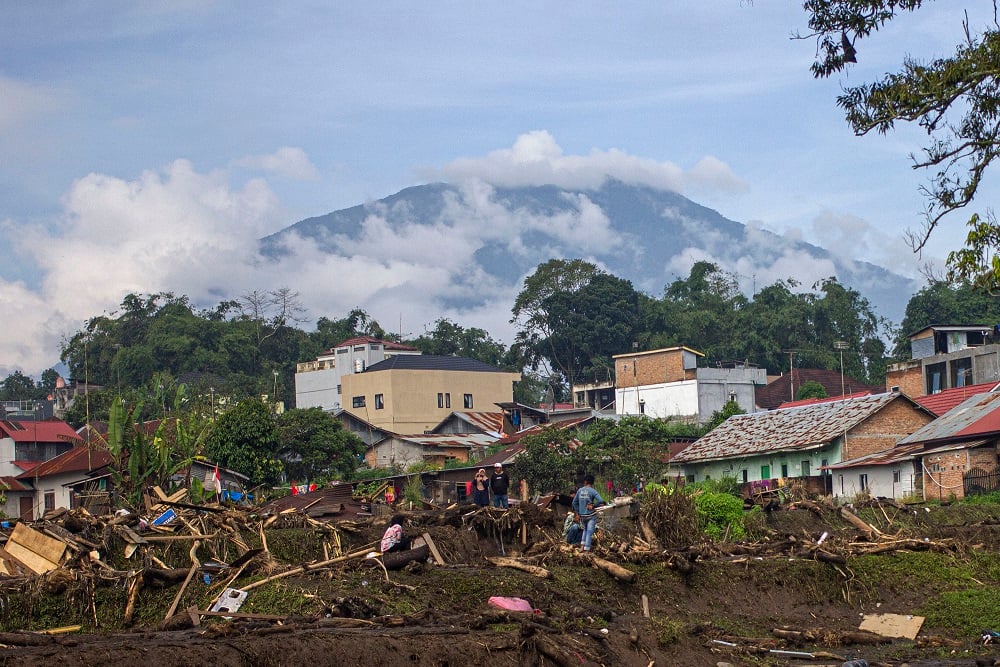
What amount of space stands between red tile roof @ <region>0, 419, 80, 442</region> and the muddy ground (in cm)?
3413

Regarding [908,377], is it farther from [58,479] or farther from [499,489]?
[58,479]

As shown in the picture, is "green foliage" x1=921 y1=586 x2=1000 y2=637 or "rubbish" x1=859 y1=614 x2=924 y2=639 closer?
"rubbish" x1=859 y1=614 x2=924 y2=639

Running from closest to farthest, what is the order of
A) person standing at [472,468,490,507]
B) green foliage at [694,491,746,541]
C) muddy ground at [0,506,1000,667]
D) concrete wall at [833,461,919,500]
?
muddy ground at [0,506,1000,667]
person standing at [472,468,490,507]
green foliage at [694,491,746,541]
concrete wall at [833,461,919,500]

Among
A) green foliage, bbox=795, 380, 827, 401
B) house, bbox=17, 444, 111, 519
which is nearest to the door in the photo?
house, bbox=17, 444, 111, 519

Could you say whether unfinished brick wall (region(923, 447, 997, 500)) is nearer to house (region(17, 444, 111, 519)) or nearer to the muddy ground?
the muddy ground

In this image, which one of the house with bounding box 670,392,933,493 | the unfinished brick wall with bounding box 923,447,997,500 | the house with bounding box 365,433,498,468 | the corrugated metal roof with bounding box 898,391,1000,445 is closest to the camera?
the unfinished brick wall with bounding box 923,447,997,500

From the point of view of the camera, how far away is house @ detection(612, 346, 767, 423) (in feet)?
Answer: 215

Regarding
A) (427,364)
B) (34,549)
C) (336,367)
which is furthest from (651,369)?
(34,549)

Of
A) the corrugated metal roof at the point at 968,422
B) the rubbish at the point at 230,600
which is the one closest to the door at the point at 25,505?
the rubbish at the point at 230,600

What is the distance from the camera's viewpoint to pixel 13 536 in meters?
18.6

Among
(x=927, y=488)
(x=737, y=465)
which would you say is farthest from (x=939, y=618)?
(x=737, y=465)

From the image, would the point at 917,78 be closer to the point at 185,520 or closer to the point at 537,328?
the point at 185,520

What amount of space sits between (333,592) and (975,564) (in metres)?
12.3

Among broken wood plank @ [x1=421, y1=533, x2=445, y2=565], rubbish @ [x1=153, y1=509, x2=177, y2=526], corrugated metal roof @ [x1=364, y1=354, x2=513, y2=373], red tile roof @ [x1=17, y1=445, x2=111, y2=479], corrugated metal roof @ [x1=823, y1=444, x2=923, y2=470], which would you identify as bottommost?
broken wood plank @ [x1=421, y1=533, x2=445, y2=565]
